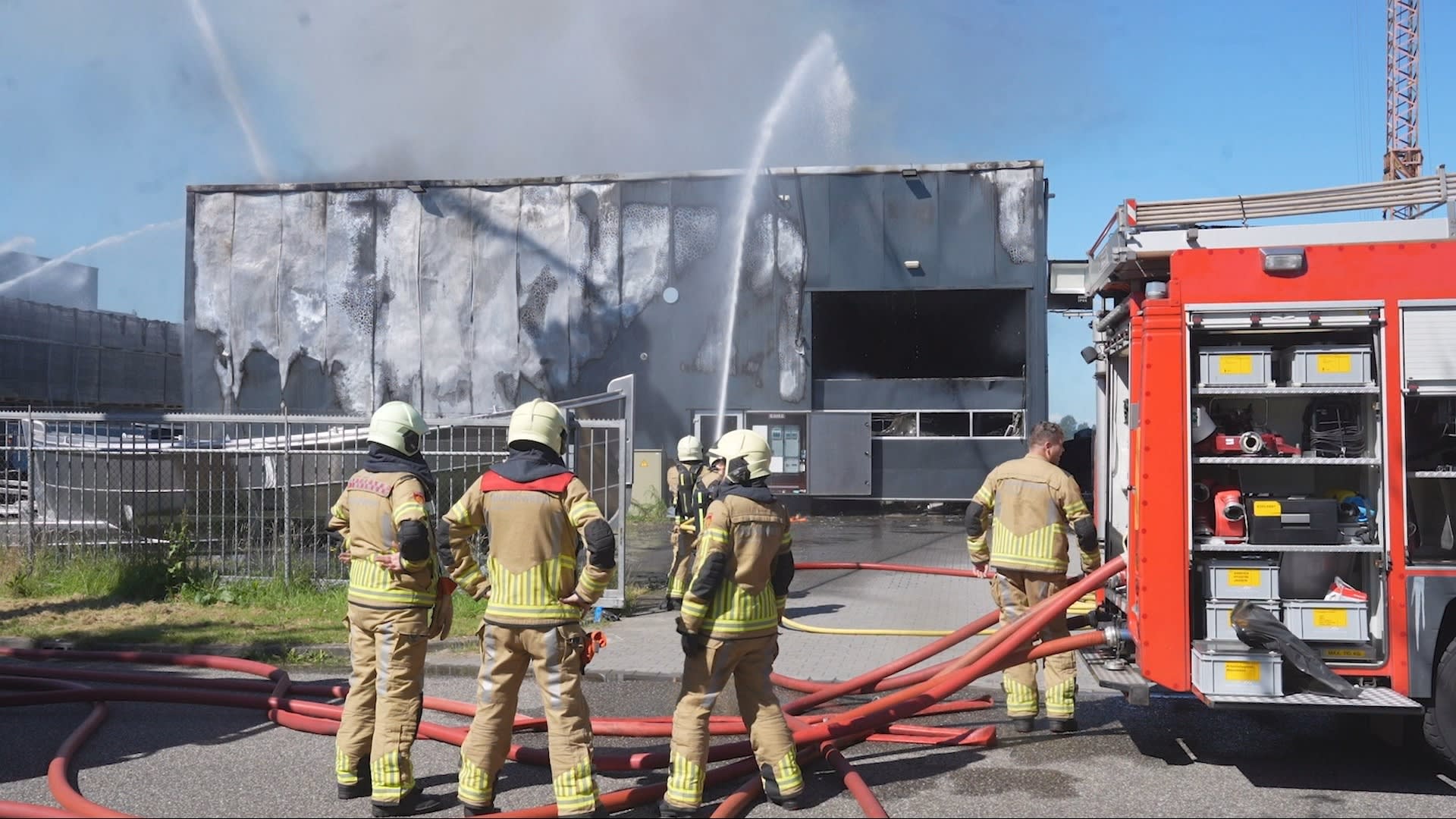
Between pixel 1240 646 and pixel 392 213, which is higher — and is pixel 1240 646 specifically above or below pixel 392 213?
below

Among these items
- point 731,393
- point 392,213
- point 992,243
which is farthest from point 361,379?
point 992,243

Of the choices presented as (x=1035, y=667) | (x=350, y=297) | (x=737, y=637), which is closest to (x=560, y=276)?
(x=350, y=297)

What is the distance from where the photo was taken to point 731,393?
79.7ft

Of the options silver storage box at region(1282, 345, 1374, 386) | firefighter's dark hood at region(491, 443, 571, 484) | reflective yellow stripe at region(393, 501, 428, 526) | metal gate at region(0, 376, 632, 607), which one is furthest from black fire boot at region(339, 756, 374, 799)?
metal gate at region(0, 376, 632, 607)

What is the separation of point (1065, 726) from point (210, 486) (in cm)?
843

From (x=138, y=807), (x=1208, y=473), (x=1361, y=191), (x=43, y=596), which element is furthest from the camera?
(x=43, y=596)

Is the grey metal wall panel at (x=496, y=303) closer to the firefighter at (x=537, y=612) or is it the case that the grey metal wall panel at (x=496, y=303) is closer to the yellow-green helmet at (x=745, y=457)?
the yellow-green helmet at (x=745, y=457)

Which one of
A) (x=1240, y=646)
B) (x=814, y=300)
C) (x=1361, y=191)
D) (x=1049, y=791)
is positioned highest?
(x=814, y=300)

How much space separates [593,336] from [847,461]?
5943 mm

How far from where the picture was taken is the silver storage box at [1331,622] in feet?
18.4

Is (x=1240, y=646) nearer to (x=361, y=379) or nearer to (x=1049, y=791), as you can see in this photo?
(x=1049, y=791)

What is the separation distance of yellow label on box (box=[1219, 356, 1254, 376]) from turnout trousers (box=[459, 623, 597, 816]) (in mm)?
3301

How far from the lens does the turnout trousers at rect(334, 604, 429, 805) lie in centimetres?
→ 514

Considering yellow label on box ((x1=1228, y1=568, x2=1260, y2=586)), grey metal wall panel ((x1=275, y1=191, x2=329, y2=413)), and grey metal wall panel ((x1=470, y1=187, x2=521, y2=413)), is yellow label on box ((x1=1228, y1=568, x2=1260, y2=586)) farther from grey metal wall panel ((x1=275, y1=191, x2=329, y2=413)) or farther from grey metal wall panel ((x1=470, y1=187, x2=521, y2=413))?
grey metal wall panel ((x1=275, y1=191, x2=329, y2=413))
